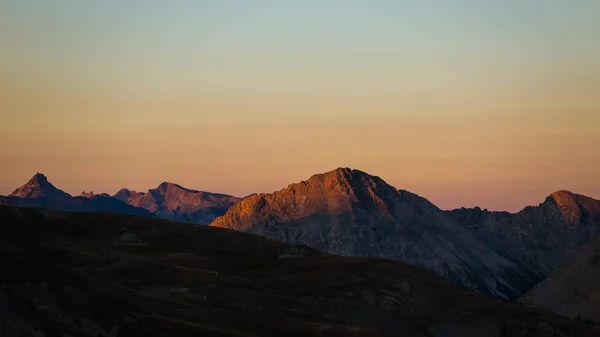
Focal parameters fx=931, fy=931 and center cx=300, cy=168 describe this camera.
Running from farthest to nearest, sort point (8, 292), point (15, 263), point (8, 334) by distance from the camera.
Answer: point (15, 263) < point (8, 292) < point (8, 334)

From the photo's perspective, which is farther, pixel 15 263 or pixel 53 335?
pixel 15 263

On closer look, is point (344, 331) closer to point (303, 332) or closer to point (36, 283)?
point (303, 332)

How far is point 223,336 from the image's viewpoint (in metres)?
176

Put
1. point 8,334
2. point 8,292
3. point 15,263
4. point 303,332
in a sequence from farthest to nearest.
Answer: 1. point 303,332
2. point 15,263
3. point 8,292
4. point 8,334

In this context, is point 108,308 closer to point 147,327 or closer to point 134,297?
point 147,327

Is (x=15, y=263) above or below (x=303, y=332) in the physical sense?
above

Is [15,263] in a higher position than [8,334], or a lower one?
higher

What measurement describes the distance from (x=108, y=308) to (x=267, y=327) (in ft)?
127

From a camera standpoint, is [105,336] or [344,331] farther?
[344,331]

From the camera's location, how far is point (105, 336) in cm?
16375

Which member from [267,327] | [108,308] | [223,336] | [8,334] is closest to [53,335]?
[8,334]

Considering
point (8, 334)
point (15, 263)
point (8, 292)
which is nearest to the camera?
point (8, 334)

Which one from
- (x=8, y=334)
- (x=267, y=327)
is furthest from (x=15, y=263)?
(x=267, y=327)

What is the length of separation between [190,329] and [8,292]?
3577 centimetres
